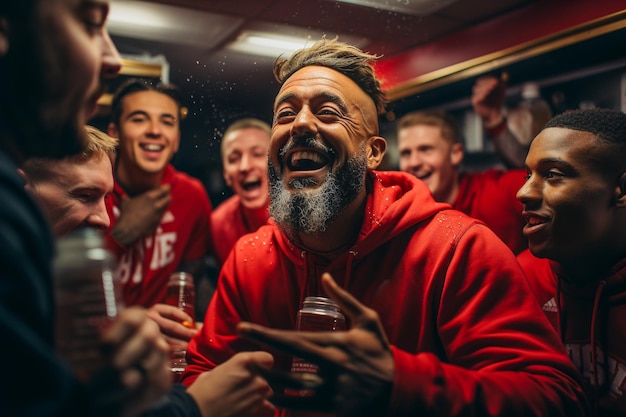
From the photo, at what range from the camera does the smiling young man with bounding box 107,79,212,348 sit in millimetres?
2113

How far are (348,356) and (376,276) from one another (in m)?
0.49

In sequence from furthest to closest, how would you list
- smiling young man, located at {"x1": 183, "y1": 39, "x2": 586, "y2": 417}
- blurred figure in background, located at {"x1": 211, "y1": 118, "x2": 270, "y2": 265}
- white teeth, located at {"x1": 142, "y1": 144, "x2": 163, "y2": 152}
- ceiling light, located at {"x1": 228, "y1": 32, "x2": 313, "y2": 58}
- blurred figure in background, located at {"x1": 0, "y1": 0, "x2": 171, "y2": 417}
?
white teeth, located at {"x1": 142, "y1": 144, "x2": 163, "y2": 152} < blurred figure in background, located at {"x1": 211, "y1": 118, "x2": 270, "y2": 265} < ceiling light, located at {"x1": 228, "y1": 32, "x2": 313, "y2": 58} < smiling young man, located at {"x1": 183, "y1": 39, "x2": 586, "y2": 417} < blurred figure in background, located at {"x1": 0, "y1": 0, "x2": 171, "y2": 417}

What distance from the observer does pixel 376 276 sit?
61.1 inches

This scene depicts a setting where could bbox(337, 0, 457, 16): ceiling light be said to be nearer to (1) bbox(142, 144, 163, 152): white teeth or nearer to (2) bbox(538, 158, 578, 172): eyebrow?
(2) bbox(538, 158, 578, 172): eyebrow

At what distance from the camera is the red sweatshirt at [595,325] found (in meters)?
1.53

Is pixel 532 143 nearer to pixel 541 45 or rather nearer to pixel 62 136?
pixel 541 45

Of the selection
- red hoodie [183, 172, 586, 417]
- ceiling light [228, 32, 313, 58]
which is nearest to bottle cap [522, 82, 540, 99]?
red hoodie [183, 172, 586, 417]

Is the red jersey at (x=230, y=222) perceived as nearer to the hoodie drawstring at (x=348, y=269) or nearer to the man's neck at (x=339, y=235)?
the man's neck at (x=339, y=235)

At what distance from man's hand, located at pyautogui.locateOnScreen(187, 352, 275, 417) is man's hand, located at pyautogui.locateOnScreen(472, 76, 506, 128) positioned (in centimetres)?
157

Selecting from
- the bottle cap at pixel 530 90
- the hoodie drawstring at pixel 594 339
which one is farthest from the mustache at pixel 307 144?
the bottle cap at pixel 530 90

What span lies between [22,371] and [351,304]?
0.55m

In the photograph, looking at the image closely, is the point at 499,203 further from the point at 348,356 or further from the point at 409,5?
the point at 348,356

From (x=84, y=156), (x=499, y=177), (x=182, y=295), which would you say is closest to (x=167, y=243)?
(x=182, y=295)

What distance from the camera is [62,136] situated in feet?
3.35
